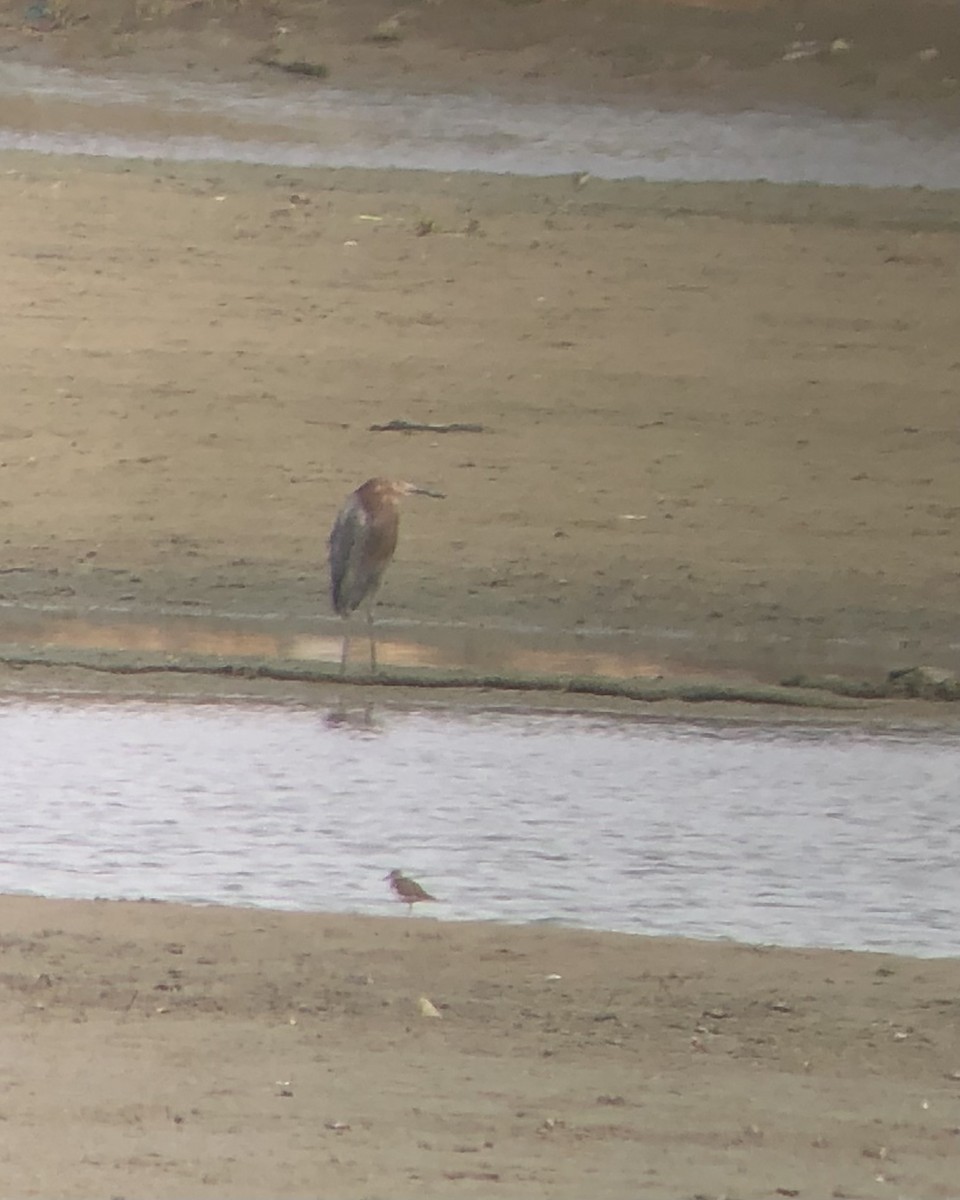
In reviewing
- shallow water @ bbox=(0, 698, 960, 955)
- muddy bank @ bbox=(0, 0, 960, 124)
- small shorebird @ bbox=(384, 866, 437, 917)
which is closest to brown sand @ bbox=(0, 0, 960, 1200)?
muddy bank @ bbox=(0, 0, 960, 124)

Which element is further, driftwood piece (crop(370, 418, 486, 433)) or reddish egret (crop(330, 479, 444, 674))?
driftwood piece (crop(370, 418, 486, 433))

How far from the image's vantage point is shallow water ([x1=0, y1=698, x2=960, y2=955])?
1.23 m

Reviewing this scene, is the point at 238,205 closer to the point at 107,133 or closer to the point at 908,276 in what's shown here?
the point at 107,133

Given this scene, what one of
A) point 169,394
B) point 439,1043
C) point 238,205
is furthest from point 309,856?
point 238,205

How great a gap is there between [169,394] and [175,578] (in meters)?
0.22

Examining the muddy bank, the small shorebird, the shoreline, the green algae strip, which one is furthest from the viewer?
the muddy bank

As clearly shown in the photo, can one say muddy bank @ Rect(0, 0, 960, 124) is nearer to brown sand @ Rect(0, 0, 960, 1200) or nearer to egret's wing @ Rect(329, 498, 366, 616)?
brown sand @ Rect(0, 0, 960, 1200)

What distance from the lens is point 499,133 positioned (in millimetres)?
1757

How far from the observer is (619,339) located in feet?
5.68

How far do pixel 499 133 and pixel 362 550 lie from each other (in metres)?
0.52

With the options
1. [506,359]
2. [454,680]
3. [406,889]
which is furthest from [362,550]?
[406,889]

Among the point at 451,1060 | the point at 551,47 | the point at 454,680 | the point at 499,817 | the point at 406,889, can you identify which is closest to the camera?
the point at 451,1060

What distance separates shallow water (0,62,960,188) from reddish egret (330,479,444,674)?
1.38ft

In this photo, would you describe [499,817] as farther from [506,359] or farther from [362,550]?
[506,359]
